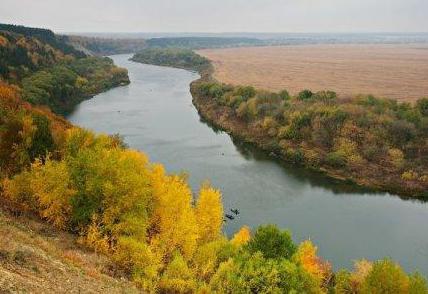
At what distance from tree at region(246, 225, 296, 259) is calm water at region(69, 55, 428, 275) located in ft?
47.7

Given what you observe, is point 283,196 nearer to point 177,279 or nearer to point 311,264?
point 311,264

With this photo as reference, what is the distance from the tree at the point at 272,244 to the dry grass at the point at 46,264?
29.2 ft

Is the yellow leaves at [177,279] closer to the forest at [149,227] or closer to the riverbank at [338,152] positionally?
the forest at [149,227]

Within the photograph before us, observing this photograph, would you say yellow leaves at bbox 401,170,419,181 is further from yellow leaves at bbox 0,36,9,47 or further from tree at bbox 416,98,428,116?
yellow leaves at bbox 0,36,9,47

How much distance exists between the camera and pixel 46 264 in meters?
25.7

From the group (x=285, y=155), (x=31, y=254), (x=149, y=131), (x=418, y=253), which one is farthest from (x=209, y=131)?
(x=31, y=254)

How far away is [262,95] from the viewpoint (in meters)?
102

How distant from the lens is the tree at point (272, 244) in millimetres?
32875

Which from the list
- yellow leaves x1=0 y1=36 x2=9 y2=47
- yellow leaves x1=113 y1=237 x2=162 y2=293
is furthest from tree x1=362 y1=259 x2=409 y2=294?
yellow leaves x1=0 y1=36 x2=9 y2=47

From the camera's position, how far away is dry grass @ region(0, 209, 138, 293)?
22.5 metres

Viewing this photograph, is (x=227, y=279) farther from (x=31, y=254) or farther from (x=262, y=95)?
(x=262, y=95)

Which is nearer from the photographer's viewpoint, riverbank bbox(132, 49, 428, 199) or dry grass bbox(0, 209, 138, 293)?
dry grass bbox(0, 209, 138, 293)

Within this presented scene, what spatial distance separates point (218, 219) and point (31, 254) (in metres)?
19.3

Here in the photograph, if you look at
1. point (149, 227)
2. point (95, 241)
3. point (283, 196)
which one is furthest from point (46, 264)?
point (283, 196)
